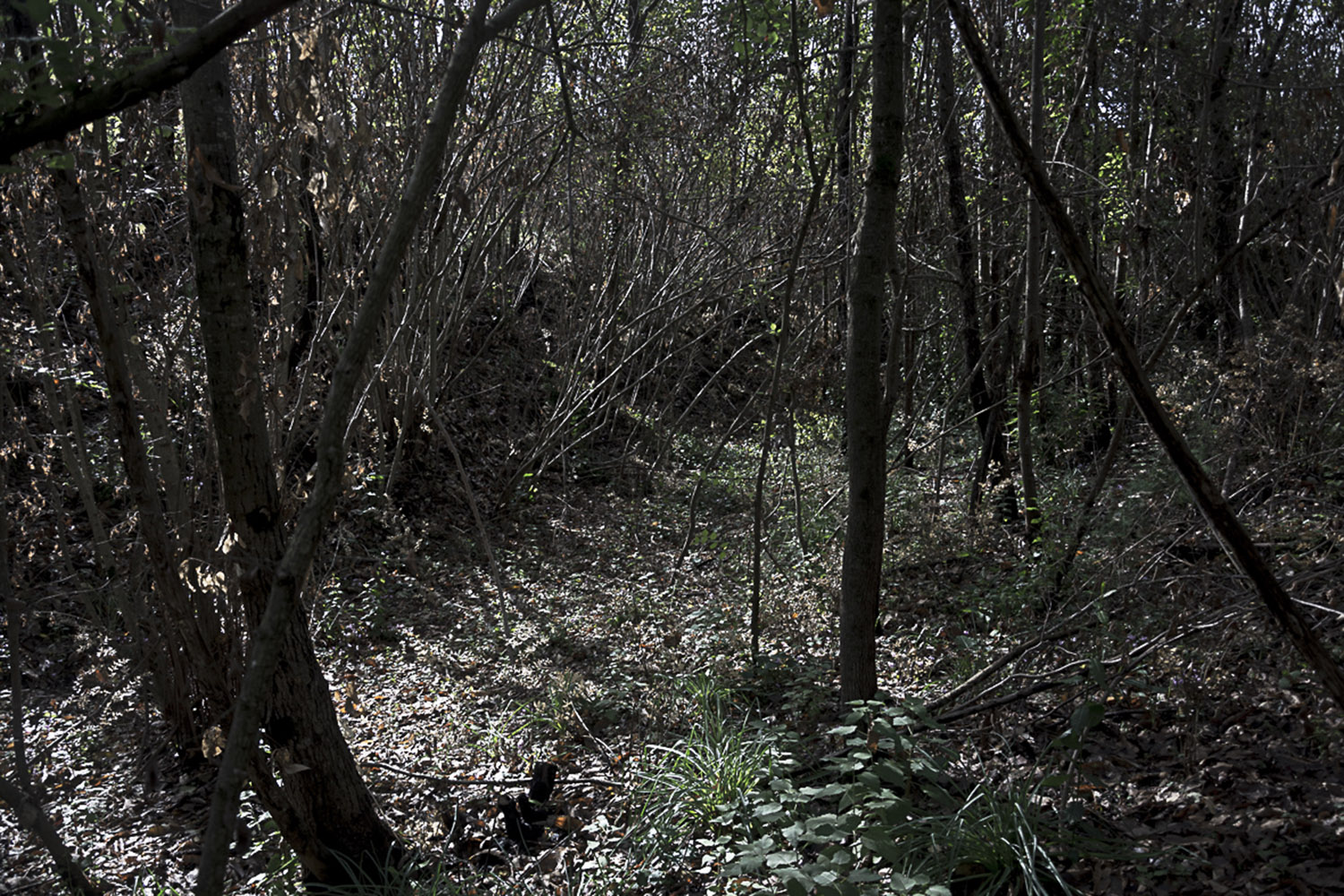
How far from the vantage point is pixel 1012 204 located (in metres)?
6.68

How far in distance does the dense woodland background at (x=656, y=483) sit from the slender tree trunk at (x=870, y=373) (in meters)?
0.03

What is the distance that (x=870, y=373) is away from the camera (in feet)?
11.2

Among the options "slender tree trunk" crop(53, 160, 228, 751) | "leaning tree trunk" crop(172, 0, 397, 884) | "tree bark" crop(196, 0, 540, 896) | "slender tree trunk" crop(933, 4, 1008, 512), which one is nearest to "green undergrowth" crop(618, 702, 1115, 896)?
"leaning tree trunk" crop(172, 0, 397, 884)

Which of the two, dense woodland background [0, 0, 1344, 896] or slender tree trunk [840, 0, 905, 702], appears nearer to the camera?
dense woodland background [0, 0, 1344, 896]

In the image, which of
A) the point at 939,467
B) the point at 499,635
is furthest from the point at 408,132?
the point at 939,467

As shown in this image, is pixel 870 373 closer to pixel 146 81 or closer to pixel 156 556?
pixel 146 81

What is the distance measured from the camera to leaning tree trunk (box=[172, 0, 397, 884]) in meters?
2.57

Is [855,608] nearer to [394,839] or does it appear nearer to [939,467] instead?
[394,839]

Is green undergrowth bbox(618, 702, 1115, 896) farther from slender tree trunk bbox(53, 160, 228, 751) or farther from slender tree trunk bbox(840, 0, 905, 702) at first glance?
slender tree trunk bbox(53, 160, 228, 751)

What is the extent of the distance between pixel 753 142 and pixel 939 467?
13.9ft

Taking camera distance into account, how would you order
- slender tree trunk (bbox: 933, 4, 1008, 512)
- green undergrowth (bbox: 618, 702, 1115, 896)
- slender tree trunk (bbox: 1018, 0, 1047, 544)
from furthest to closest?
slender tree trunk (bbox: 933, 4, 1008, 512)
slender tree trunk (bbox: 1018, 0, 1047, 544)
green undergrowth (bbox: 618, 702, 1115, 896)

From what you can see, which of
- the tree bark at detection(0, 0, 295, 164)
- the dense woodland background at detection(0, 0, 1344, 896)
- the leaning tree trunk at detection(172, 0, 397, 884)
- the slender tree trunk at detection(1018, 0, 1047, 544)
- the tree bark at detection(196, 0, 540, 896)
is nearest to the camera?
the tree bark at detection(0, 0, 295, 164)

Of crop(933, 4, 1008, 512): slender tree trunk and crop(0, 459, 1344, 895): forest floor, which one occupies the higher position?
crop(933, 4, 1008, 512): slender tree trunk

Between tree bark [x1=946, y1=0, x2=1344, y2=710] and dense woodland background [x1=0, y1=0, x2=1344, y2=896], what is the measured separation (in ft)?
0.24
